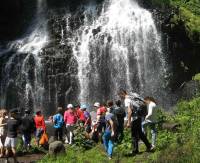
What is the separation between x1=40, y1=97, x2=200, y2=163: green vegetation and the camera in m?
12.0

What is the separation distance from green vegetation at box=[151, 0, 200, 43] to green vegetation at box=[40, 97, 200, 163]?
41.7 ft

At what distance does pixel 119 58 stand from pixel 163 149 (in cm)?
1777

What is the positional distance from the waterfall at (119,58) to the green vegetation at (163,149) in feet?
35.9

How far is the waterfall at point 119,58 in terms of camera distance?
1192 inches

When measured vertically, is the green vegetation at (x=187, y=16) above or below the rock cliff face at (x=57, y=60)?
above

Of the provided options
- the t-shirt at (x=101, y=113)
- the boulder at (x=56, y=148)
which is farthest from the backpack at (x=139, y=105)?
the boulder at (x=56, y=148)

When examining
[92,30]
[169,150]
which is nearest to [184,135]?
[169,150]

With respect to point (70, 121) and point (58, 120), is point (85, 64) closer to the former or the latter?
point (70, 121)

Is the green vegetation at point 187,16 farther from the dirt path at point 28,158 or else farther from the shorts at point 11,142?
the shorts at point 11,142

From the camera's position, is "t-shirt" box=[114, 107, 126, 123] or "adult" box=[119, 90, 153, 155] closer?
"adult" box=[119, 90, 153, 155]

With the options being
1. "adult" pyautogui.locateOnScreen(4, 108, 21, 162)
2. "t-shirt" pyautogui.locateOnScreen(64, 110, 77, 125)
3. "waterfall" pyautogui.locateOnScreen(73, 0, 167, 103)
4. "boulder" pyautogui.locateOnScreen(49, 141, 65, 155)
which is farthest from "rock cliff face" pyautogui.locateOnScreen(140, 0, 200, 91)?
"adult" pyautogui.locateOnScreen(4, 108, 21, 162)

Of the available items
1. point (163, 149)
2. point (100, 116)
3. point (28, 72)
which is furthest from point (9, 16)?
point (163, 149)

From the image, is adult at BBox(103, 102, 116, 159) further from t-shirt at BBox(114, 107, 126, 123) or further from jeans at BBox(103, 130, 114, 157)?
t-shirt at BBox(114, 107, 126, 123)

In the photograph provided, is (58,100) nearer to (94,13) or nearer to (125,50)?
(125,50)
